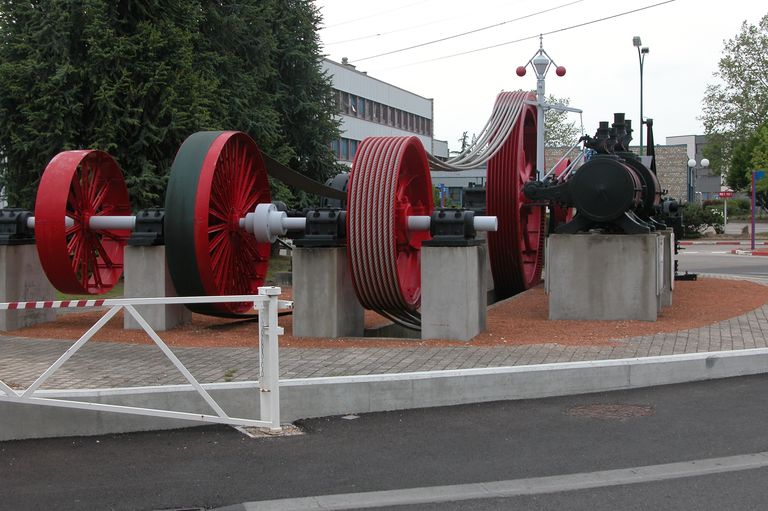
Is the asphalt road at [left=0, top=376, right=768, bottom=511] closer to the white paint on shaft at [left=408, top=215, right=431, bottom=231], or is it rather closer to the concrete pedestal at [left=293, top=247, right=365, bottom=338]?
the concrete pedestal at [left=293, top=247, right=365, bottom=338]

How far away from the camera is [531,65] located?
21.2 meters

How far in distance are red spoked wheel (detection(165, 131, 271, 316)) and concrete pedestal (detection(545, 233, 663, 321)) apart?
4.40 meters

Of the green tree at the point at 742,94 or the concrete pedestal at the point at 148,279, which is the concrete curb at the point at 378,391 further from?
the green tree at the point at 742,94

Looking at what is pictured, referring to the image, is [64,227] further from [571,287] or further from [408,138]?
[571,287]

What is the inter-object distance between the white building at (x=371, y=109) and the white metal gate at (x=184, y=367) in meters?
45.6

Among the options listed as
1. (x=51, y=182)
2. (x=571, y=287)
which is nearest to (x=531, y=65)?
(x=571, y=287)

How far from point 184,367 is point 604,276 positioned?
26.5 feet

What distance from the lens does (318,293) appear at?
11.5 meters

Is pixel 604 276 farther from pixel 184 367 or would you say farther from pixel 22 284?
pixel 22 284

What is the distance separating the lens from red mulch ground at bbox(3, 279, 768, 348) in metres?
10.9

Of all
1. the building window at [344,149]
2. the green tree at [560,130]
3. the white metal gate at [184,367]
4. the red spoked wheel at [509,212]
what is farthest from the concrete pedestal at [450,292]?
the green tree at [560,130]

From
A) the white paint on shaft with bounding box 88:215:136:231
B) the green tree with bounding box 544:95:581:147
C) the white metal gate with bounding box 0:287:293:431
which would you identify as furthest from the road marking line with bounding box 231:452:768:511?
the green tree with bounding box 544:95:581:147

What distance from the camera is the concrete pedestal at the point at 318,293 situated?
11445 millimetres

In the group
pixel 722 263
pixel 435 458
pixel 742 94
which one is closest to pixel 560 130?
pixel 742 94
